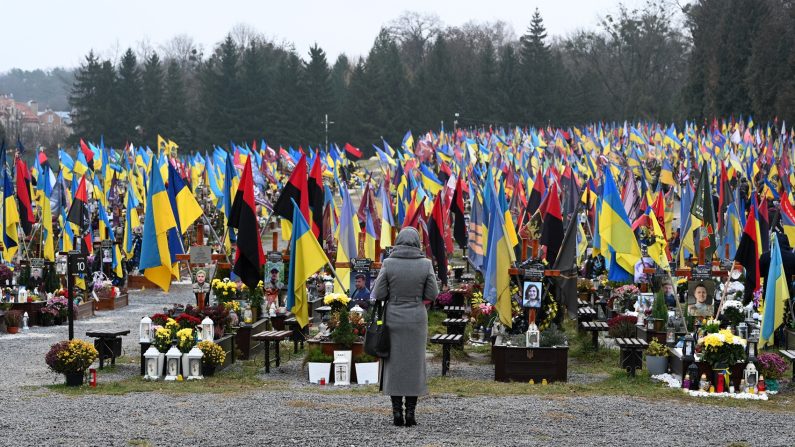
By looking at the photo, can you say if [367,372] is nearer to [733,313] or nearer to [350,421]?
[350,421]

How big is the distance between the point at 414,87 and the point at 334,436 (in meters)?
92.4

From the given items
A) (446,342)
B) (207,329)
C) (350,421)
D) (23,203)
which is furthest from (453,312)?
(23,203)

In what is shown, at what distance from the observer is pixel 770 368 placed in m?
14.6

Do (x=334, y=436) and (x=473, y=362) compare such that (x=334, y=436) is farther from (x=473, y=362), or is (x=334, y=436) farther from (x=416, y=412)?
(x=473, y=362)

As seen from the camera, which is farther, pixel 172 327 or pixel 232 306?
pixel 232 306

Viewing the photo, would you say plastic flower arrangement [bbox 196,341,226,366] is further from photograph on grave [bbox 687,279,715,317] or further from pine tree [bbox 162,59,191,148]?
pine tree [bbox 162,59,191,148]

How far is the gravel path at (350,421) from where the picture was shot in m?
10.6

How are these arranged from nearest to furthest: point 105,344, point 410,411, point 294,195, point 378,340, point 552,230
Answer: point 378,340 < point 410,411 < point 105,344 < point 552,230 < point 294,195

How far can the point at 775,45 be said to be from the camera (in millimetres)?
73500

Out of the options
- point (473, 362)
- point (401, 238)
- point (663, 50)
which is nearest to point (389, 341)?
point (401, 238)

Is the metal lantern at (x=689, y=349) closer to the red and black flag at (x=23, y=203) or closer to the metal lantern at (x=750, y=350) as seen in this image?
the metal lantern at (x=750, y=350)

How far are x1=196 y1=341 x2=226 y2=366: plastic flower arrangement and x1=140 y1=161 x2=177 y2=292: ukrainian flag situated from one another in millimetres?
2032

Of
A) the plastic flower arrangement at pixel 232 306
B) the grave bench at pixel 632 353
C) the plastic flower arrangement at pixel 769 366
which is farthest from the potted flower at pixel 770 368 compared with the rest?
the plastic flower arrangement at pixel 232 306

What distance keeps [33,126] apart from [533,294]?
132826 millimetres
